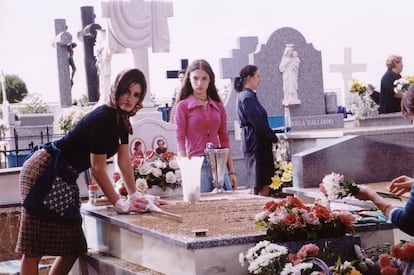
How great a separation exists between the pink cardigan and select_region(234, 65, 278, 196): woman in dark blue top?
1712 mm

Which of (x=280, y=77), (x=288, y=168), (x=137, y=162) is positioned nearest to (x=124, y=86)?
(x=137, y=162)

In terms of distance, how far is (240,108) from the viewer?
8094mm

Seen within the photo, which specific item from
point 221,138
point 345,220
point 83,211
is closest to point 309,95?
point 221,138

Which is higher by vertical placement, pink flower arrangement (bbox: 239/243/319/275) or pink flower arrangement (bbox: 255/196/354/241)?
pink flower arrangement (bbox: 255/196/354/241)

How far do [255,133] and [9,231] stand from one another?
2459 millimetres

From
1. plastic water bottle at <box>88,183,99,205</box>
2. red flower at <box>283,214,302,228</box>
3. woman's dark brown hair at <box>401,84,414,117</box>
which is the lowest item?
plastic water bottle at <box>88,183,99,205</box>

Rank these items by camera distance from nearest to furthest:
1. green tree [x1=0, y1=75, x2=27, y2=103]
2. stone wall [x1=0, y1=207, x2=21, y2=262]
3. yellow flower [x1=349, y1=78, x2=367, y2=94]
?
1. stone wall [x1=0, y1=207, x2=21, y2=262]
2. yellow flower [x1=349, y1=78, x2=367, y2=94]
3. green tree [x1=0, y1=75, x2=27, y2=103]

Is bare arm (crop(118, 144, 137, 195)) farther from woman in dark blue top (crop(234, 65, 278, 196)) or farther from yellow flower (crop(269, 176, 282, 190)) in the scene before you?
yellow flower (crop(269, 176, 282, 190))

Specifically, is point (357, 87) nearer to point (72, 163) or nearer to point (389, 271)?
point (72, 163)

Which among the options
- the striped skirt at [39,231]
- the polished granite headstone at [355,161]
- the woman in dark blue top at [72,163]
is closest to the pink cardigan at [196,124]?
the polished granite headstone at [355,161]

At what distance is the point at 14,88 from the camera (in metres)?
33.6

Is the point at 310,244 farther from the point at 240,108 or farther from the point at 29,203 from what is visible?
the point at 240,108

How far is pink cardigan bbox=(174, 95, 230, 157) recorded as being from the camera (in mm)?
6113

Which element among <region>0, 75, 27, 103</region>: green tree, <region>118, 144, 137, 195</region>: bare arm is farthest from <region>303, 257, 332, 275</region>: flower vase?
<region>0, 75, 27, 103</region>: green tree
